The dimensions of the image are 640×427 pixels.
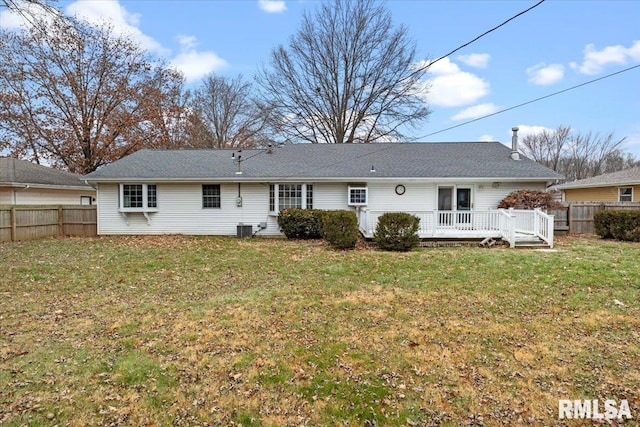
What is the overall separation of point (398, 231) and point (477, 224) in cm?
324

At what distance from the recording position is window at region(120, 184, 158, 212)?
537 inches

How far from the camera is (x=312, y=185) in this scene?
13977mm

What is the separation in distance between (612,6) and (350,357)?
9668mm

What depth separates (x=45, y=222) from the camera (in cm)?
1323

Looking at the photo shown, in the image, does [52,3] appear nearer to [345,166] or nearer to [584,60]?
[345,166]

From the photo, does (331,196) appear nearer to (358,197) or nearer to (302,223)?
(358,197)

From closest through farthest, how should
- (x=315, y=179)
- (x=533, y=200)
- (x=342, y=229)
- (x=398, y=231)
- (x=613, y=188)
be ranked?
(x=398, y=231)
(x=342, y=229)
(x=533, y=200)
(x=315, y=179)
(x=613, y=188)

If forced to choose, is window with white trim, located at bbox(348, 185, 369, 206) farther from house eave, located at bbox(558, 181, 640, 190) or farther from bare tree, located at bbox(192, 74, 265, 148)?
bare tree, located at bbox(192, 74, 265, 148)

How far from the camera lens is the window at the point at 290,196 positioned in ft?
45.7

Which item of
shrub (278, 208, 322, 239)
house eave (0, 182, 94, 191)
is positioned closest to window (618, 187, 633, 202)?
shrub (278, 208, 322, 239)

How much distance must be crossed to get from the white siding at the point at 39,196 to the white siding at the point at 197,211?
22.1 feet

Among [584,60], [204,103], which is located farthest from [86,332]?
[204,103]

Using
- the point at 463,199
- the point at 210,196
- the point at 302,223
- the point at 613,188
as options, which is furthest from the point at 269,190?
the point at 613,188

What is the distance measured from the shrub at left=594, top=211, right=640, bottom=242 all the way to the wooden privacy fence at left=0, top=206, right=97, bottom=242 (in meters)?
19.3
